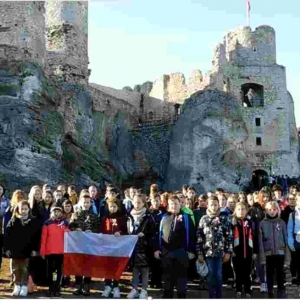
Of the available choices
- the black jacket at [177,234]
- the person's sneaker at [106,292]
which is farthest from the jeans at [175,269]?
the person's sneaker at [106,292]

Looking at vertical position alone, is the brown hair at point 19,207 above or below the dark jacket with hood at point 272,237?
above

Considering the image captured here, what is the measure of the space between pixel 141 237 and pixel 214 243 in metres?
1.25

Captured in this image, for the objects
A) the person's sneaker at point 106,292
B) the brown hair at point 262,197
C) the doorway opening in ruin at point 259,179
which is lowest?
the person's sneaker at point 106,292

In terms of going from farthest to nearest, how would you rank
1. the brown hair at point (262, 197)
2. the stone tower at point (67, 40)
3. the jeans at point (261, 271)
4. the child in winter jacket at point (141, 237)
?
the stone tower at point (67, 40)
the brown hair at point (262, 197)
the jeans at point (261, 271)
the child in winter jacket at point (141, 237)

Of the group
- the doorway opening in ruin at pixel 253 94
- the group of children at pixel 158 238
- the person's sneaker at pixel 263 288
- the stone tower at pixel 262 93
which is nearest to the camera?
the group of children at pixel 158 238

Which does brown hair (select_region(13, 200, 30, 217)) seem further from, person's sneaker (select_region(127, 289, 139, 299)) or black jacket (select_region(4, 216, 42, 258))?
person's sneaker (select_region(127, 289, 139, 299))

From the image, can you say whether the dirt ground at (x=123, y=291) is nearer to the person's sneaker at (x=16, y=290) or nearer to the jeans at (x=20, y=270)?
the person's sneaker at (x=16, y=290)

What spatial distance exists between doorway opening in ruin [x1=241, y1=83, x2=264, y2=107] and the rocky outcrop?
923cm

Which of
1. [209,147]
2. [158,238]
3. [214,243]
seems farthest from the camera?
[209,147]

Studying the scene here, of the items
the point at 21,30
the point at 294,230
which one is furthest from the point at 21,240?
the point at 21,30

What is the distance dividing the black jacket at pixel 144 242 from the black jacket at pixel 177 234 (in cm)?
24

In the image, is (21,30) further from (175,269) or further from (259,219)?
(175,269)

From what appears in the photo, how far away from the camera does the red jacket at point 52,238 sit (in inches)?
381

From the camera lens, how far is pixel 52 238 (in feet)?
31.9
